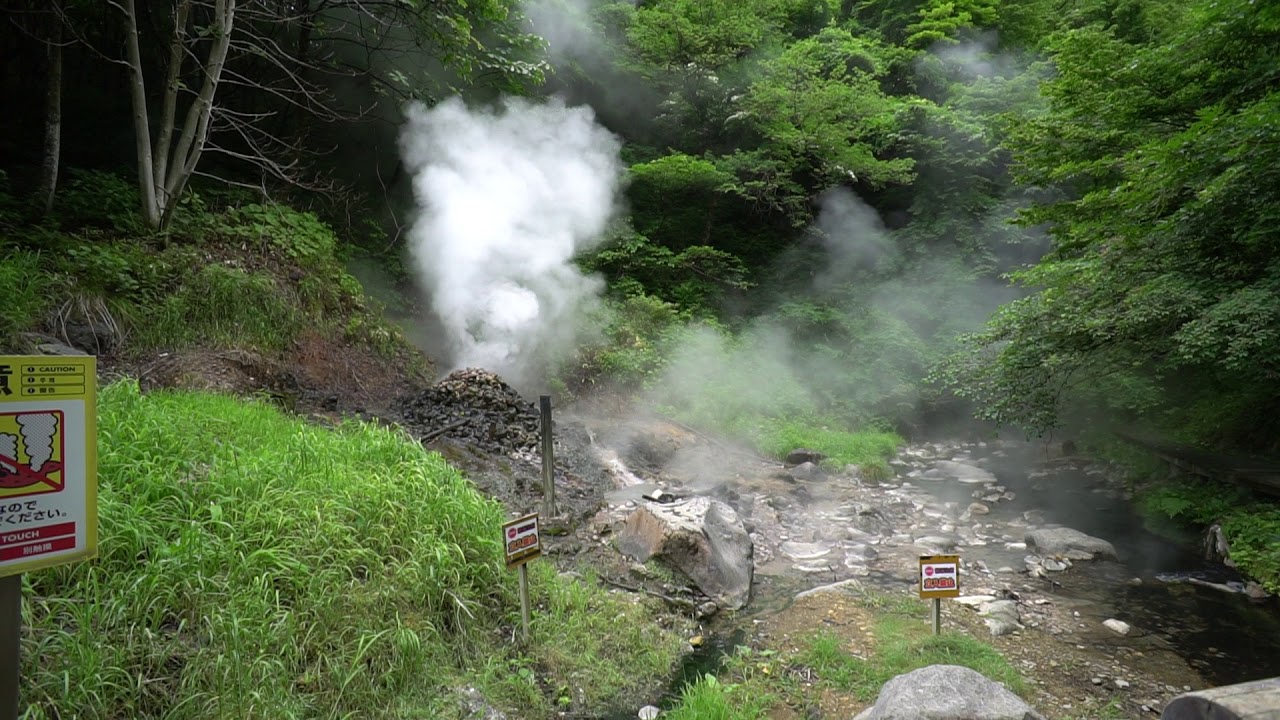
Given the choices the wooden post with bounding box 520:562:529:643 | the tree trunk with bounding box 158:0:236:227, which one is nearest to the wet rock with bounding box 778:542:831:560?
the wooden post with bounding box 520:562:529:643

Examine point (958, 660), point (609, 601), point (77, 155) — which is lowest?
point (958, 660)

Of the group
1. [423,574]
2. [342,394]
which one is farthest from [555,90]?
[423,574]

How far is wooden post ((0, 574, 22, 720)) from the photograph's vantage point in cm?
176

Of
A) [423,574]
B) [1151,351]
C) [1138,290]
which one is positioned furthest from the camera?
[1151,351]

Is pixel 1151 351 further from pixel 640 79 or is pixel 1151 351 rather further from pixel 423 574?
pixel 640 79

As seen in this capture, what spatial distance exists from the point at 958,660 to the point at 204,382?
7.15 m

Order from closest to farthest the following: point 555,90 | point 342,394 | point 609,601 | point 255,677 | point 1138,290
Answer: point 255,677, point 609,601, point 1138,290, point 342,394, point 555,90

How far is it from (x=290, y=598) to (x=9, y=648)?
1.61m

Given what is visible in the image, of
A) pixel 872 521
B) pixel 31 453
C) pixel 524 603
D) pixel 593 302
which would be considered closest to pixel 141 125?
pixel 31 453

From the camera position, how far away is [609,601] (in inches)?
183

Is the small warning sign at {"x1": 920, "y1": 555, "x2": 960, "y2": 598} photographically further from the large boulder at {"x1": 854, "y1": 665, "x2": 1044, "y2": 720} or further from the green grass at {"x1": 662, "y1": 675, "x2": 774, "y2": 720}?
the green grass at {"x1": 662, "y1": 675, "x2": 774, "y2": 720}

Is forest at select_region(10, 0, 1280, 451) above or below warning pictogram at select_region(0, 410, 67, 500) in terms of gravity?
above

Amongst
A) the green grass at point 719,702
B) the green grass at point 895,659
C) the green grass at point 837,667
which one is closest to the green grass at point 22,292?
the green grass at point 719,702

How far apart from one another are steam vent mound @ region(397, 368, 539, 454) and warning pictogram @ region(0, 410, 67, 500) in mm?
5297
